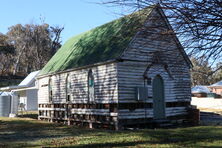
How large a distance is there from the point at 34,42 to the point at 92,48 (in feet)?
185

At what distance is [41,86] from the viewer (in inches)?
1085

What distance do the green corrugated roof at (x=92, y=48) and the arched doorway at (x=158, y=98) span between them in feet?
11.5

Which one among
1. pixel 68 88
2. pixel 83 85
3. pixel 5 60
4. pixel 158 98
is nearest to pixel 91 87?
pixel 83 85

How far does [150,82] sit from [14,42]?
69.4 metres

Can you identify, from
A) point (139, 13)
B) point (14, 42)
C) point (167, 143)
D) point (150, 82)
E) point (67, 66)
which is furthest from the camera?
point (14, 42)

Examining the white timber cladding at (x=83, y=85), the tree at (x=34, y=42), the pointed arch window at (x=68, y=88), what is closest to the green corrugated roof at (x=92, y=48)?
the white timber cladding at (x=83, y=85)

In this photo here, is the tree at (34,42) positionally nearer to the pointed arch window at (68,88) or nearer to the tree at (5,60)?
the tree at (5,60)

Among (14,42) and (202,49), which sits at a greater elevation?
(14,42)

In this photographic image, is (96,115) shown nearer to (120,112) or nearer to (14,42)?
(120,112)

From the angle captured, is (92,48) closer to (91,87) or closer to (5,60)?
(91,87)

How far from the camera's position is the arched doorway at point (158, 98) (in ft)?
62.7

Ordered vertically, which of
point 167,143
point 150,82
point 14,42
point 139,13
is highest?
point 14,42

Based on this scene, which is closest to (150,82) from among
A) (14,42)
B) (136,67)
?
(136,67)

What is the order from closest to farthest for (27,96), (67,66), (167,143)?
(167,143) → (67,66) → (27,96)
